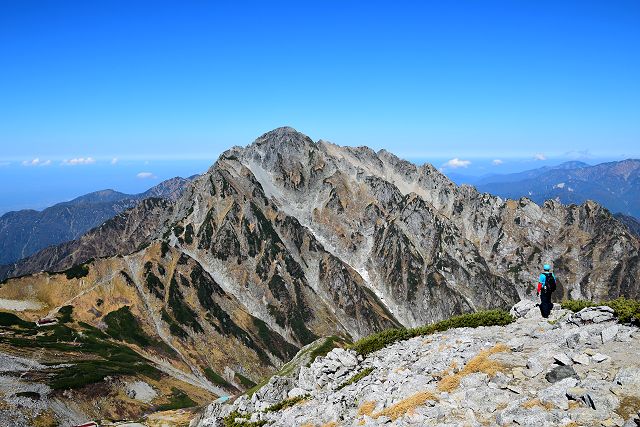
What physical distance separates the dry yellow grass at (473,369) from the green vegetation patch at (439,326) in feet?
36.4

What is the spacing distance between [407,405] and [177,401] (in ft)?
377

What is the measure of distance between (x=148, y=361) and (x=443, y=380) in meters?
151

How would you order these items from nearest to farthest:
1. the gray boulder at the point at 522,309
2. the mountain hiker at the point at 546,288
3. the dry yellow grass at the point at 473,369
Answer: the dry yellow grass at the point at 473,369 < the mountain hiker at the point at 546,288 < the gray boulder at the point at 522,309

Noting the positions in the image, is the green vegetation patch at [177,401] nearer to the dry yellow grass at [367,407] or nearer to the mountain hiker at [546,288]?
the dry yellow grass at [367,407]

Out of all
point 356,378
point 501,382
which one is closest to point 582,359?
point 501,382

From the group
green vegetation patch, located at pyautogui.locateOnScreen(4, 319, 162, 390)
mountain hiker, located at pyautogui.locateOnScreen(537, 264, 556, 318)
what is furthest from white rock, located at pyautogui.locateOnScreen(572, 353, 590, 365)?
green vegetation patch, located at pyautogui.locateOnScreen(4, 319, 162, 390)

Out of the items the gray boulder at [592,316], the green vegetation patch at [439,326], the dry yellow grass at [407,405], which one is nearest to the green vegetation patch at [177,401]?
the green vegetation patch at [439,326]

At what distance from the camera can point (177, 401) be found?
4835 inches

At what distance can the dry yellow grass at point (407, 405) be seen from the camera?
25406mm

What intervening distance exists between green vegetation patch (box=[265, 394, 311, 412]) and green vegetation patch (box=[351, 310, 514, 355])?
319 inches

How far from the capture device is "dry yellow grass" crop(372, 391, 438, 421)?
25406mm

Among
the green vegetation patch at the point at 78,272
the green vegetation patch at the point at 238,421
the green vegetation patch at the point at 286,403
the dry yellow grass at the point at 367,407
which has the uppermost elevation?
the dry yellow grass at the point at 367,407

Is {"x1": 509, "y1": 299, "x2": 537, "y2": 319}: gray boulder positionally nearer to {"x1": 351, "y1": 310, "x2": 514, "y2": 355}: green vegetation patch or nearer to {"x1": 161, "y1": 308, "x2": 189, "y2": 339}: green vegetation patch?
{"x1": 351, "y1": 310, "x2": 514, "y2": 355}: green vegetation patch

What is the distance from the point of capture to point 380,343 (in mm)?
44375
